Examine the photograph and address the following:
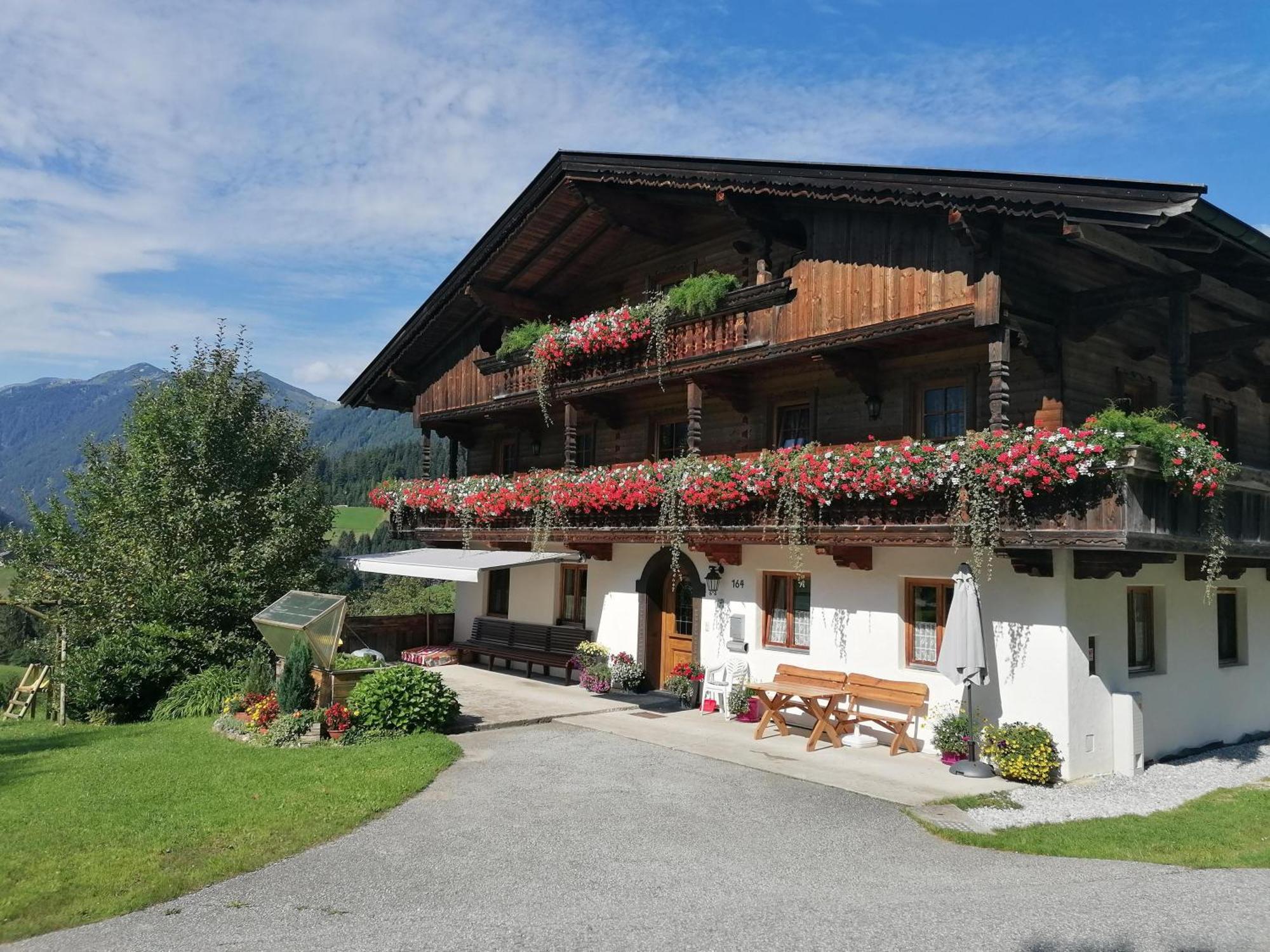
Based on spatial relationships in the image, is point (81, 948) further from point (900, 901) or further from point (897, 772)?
point (897, 772)

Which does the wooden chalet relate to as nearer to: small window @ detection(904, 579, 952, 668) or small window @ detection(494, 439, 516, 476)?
small window @ detection(904, 579, 952, 668)

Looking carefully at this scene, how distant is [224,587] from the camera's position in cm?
1895

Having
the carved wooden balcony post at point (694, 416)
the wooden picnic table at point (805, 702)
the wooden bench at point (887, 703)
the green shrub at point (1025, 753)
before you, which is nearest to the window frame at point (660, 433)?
the carved wooden balcony post at point (694, 416)

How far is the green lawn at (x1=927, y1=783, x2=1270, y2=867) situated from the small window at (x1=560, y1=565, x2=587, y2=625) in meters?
11.9

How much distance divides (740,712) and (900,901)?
8463 millimetres

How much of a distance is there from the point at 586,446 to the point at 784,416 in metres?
5.84

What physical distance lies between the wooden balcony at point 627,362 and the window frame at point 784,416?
1570 mm

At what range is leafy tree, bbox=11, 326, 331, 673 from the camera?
61.2ft

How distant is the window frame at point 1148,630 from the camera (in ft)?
46.5

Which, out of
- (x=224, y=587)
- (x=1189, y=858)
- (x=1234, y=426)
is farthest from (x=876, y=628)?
(x=224, y=587)

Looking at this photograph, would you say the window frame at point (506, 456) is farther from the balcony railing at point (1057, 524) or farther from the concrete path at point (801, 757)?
the concrete path at point (801, 757)

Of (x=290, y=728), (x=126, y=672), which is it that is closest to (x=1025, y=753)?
(x=290, y=728)

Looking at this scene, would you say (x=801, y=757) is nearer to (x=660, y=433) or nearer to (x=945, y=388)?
(x=945, y=388)

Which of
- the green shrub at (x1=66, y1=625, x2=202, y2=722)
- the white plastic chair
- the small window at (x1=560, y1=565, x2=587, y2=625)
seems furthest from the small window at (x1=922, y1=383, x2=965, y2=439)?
the green shrub at (x1=66, y1=625, x2=202, y2=722)
